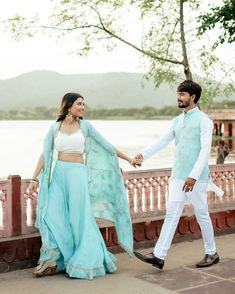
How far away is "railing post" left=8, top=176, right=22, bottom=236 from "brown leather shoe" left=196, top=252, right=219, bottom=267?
1.76m

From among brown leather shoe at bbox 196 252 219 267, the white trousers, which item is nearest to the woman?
the white trousers

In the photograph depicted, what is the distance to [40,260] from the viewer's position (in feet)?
17.2

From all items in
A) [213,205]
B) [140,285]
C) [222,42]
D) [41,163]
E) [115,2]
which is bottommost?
[140,285]

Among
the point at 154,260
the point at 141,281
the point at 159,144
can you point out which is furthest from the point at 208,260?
the point at 159,144

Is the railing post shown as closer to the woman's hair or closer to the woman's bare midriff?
the woman's bare midriff

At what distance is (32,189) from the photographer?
18.2ft

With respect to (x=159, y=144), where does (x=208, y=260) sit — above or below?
below

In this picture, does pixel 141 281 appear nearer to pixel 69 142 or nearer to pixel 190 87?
pixel 69 142

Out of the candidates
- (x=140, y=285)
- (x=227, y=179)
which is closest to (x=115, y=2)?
(x=227, y=179)

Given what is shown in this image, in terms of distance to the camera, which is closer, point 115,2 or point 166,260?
point 166,260

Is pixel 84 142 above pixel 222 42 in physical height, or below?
below

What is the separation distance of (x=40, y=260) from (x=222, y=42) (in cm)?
509

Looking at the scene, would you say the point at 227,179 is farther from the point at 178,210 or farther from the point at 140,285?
the point at 140,285

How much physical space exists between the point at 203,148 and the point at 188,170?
10.6 inches
